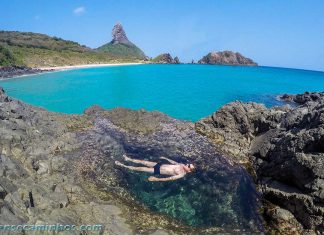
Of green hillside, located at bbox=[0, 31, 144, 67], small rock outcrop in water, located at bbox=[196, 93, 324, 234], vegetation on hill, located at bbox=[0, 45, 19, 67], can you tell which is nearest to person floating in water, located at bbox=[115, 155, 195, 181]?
small rock outcrop in water, located at bbox=[196, 93, 324, 234]

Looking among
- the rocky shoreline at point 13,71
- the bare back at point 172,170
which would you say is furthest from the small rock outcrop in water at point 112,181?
the rocky shoreline at point 13,71

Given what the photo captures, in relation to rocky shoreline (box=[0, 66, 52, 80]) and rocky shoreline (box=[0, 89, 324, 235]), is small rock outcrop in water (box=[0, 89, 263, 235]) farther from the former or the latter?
rocky shoreline (box=[0, 66, 52, 80])

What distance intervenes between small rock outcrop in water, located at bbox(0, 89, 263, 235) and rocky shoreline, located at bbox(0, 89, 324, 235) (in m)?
0.06

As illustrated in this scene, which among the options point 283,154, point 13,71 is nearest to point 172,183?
point 283,154

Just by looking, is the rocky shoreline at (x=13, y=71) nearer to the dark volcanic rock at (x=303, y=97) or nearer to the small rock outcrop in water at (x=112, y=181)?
the small rock outcrop in water at (x=112, y=181)

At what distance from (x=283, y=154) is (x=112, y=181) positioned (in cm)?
1055

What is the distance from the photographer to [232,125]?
97.1 ft

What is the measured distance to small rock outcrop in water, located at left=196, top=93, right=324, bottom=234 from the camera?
52.2ft

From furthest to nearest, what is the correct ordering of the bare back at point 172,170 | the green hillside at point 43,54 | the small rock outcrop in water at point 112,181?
the green hillside at point 43,54, the bare back at point 172,170, the small rock outcrop in water at point 112,181

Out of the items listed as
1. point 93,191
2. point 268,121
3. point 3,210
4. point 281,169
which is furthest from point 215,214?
point 268,121

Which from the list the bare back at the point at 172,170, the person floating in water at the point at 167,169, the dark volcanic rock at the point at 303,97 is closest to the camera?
the person floating in water at the point at 167,169

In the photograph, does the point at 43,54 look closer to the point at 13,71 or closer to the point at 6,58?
the point at 6,58

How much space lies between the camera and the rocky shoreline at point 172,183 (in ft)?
47.3

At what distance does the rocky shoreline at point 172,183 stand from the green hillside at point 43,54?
85.1 meters
